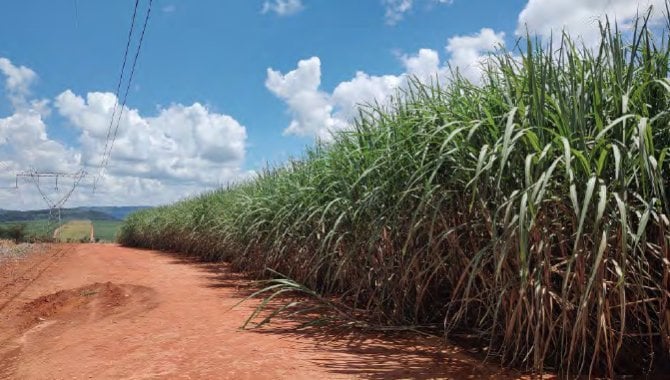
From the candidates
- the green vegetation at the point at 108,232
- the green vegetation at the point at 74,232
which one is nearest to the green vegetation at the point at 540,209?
the green vegetation at the point at 108,232

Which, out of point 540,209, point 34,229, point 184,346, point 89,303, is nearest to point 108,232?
point 34,229

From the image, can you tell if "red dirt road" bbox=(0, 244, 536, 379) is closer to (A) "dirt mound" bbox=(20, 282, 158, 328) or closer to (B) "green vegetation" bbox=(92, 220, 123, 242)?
(A) "dirt mound" bbox=(20, 282, 158, 328)

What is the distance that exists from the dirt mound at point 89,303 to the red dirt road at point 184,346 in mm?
13

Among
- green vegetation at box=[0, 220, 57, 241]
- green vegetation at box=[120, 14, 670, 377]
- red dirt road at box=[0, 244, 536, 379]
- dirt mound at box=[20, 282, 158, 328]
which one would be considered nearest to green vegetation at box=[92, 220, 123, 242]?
green vegetation at box=[0, 220, 57, 241]

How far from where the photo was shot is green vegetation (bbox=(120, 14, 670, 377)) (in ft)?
6.53

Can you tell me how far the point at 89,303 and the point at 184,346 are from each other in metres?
2.60

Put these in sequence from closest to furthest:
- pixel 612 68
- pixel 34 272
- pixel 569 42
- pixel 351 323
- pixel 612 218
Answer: pixel 612 218 < pixel 612 68 < pixel 569 42 < pixel 351 323 < pixel 34 272

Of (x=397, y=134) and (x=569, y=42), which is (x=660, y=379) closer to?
(x=569, y=42)

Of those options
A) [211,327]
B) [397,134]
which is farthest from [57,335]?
[397,134]

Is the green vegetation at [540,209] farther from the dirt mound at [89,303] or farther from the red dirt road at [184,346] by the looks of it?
the dirt mound at [89,303]

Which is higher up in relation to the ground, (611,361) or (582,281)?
(582,281)

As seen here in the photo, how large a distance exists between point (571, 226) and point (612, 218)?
22 cm

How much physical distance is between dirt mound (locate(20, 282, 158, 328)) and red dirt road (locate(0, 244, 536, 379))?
0.01 m

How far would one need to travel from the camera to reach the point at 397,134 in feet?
10.9
